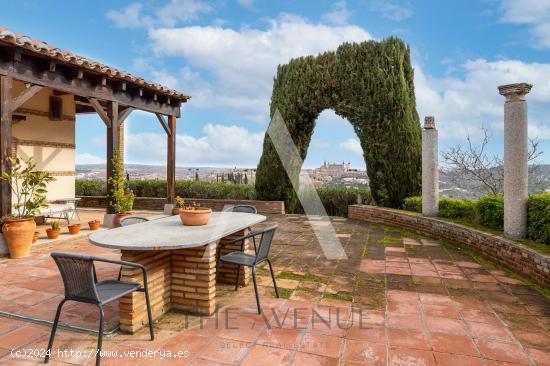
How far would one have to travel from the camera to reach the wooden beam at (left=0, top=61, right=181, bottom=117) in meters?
5.29

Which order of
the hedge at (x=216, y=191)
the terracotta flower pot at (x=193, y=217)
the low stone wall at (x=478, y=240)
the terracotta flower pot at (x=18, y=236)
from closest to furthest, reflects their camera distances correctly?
the terracotta flower pot at (x=193, y=217) → the low stone wall at (x=478, y=240) → the terracotta flower pot at (x=18, y=236) → the hedge at (x=216, y=191)

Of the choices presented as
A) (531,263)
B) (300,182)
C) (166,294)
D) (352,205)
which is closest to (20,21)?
(166,294)

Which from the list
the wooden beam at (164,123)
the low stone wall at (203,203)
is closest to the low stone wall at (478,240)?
the low stone wall at (203,203)

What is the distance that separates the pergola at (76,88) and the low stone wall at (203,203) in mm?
1602

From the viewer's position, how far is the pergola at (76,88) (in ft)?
16.5

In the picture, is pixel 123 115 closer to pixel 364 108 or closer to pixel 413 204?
pixel 364 108

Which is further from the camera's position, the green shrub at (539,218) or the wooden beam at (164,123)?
the wooden beam at (164,123)

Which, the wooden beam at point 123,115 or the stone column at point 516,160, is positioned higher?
the wooden beam at point 123,115

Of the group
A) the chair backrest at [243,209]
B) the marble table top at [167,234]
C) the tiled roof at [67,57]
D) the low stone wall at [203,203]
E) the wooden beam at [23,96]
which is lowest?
the low stone wall at [203,203]

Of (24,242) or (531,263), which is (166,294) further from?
(531,263)

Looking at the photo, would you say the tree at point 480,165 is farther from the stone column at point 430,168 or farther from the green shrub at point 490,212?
the green shrub at point 490,212

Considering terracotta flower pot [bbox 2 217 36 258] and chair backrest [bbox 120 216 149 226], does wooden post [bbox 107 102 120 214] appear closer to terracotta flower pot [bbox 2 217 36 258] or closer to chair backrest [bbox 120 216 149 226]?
terracotta flower pot [bbox 2 217 36 258]

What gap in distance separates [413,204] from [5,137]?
820 cm

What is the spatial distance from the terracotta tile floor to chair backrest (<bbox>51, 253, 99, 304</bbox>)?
1.43 ft
